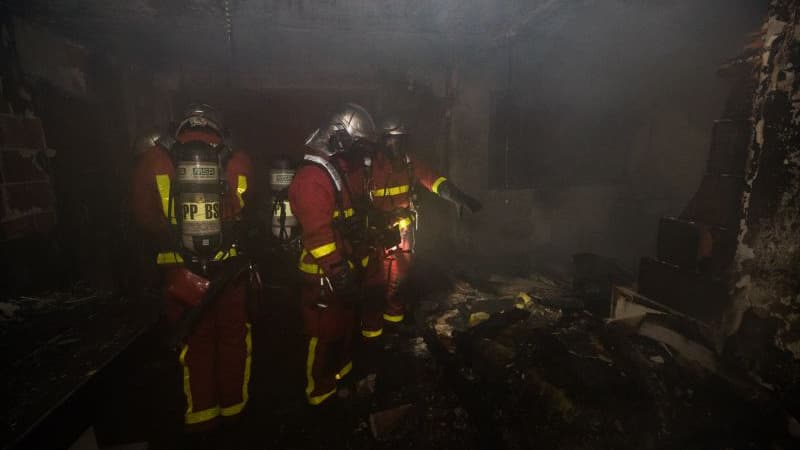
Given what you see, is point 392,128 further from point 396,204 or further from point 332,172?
point 332,172

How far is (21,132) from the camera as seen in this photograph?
3.74m

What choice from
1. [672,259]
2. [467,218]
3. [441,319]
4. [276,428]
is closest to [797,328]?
[672,259]

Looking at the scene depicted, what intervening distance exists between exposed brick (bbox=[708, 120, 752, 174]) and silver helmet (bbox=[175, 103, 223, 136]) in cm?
384

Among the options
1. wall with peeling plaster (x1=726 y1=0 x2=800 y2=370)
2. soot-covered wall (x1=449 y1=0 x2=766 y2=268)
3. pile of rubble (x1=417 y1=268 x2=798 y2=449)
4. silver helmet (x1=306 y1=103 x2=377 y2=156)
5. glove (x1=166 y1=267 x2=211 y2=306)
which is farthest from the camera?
soot-covered wall (x1=449 y1=0 x2=766 y2=268)

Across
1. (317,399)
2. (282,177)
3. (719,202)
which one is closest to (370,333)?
(317,399)

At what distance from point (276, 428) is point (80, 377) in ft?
5.38

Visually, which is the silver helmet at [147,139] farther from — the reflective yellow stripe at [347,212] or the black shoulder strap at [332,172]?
the reflective yellow stripe at [347,212]

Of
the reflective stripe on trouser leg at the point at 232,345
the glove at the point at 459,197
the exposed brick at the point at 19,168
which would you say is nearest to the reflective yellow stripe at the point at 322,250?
the reflective stripe on trouser leg at the point at 232,345

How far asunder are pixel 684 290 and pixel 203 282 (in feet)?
12.7

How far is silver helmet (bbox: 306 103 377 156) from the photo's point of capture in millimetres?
2865

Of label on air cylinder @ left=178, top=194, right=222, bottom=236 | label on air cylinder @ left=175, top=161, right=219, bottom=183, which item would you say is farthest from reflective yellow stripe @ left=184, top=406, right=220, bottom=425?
label on air cylinder @ left=175, top=161, right=219, bottom=183

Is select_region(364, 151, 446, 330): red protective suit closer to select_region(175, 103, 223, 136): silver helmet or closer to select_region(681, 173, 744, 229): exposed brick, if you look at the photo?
select_region(175, 103, 223, 136): silver helmet

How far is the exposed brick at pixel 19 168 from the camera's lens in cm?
354

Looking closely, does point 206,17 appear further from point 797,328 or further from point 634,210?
point 634,210
